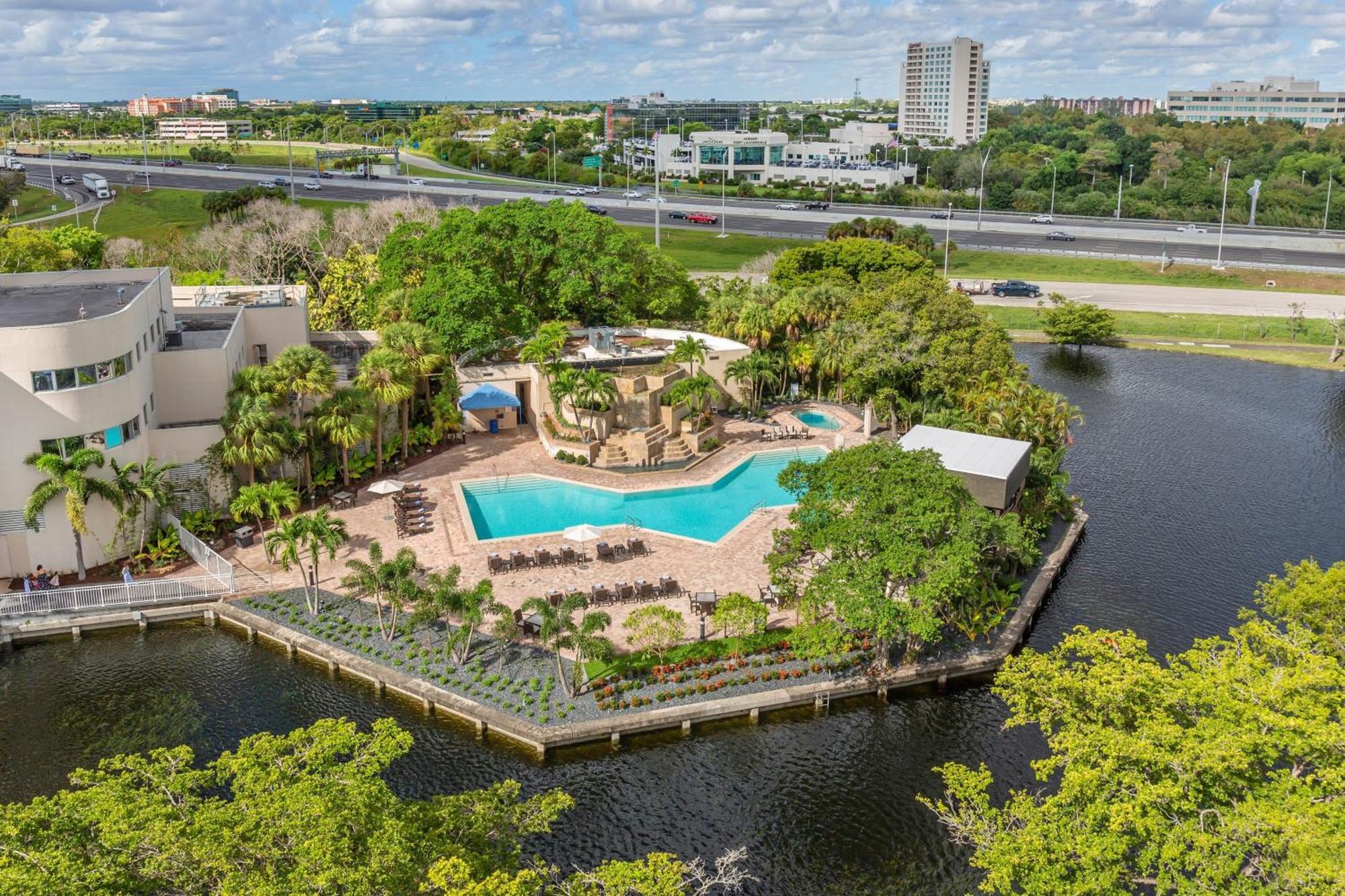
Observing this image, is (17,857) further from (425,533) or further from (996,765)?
(425,533)

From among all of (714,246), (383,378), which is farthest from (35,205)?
(383,378)

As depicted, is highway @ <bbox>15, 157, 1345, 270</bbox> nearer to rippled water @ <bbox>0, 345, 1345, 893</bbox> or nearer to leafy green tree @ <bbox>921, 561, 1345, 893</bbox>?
rippled water @ <bbox>0, 345, 1345, 893</bbox>

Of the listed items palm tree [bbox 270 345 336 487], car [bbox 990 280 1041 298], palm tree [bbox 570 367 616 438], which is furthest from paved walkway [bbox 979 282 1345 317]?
palm tree [bbox 270 345 336 487]

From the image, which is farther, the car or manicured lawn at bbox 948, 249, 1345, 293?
manicured lawn at bbox 948, 249, 1345, 293

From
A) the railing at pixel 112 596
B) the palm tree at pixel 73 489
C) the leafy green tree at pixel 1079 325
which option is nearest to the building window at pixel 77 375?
the palm tree at pixel 73 489

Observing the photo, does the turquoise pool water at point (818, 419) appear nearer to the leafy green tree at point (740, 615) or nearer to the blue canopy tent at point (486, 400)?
the blue canopy tent at point (486, 400)

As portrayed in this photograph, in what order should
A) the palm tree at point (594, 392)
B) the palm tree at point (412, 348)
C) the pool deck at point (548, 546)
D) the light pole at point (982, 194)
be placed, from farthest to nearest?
the light pole at point (982, 194) → the palm tree at point (594, 392) → the palm tree at point (412, 348) → the pool deck at point (548, 546)

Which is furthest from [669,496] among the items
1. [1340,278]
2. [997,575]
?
[1340,278]
